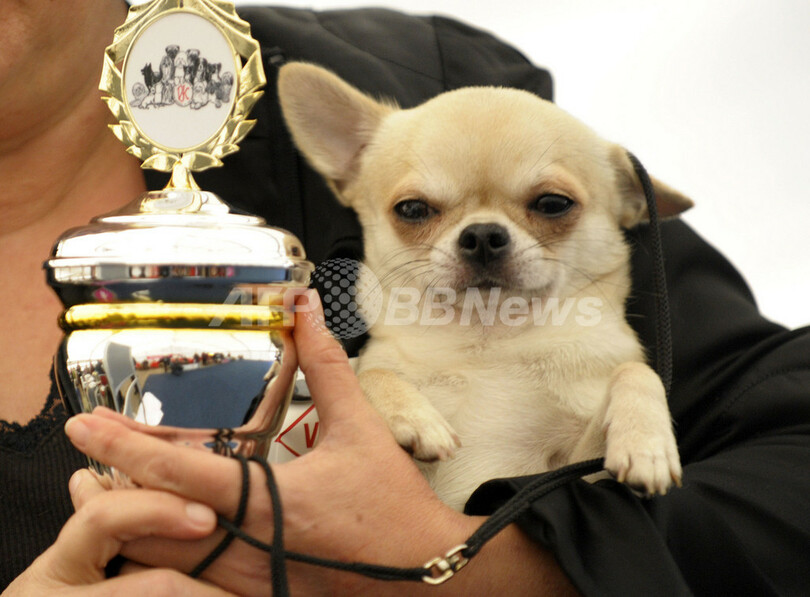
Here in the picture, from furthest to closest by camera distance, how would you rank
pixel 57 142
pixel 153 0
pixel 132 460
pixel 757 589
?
pixel 57 142, pixel 757 589, pixel 153 0, pixel 132 460

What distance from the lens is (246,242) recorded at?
71 centimetres

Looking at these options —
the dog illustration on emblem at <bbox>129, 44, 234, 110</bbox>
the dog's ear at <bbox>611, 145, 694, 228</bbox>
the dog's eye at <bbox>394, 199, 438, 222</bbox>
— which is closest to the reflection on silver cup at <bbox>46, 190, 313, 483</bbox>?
the dog illustration on emblem at <bbox>129, 44, 234, 110</bbox>

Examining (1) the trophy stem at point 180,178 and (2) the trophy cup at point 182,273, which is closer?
(2) the trophy cup at point 182,273

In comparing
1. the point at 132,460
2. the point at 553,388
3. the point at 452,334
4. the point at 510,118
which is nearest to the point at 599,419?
the point at 553,388

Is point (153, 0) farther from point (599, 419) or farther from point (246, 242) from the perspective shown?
point (599, 419)

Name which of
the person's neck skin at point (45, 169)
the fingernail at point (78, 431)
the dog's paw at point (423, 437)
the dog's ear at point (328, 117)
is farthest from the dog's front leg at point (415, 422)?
the person's neck skin at point (45, 169)

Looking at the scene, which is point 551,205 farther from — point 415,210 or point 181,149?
point 181,149

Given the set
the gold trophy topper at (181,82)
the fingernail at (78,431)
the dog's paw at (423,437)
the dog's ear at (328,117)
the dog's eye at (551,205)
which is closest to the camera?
the fingernail at (78,431)

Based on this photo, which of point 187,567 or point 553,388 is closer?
point 187,567

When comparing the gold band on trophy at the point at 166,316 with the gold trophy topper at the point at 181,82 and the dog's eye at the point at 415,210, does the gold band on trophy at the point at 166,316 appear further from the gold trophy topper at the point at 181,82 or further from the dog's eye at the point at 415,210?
the dog's eye at the point at 415,210

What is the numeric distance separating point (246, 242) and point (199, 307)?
0.07 metres

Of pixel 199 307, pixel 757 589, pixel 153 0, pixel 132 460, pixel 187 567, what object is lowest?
pixel 757 589

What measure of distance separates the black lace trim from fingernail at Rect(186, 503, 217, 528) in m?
0.50

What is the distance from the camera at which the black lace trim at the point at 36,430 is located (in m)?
1.07
